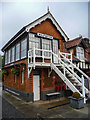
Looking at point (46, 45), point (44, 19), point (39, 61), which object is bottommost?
point (39, 61)

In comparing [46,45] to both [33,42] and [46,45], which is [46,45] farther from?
[33,42]

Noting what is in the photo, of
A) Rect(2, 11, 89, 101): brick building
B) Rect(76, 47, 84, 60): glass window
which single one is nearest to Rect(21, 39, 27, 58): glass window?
Rect(2, 11, 89, 101): brick building

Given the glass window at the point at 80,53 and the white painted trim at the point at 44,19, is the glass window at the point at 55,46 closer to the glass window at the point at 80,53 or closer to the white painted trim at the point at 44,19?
the white painted trim at the point at 44,19

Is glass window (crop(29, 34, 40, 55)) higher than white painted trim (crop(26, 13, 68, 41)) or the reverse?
the reverse

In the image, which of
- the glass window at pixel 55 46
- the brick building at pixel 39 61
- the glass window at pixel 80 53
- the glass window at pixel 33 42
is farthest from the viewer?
the glass window at pixel 80 53

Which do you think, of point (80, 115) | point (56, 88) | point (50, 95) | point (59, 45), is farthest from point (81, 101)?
point (59, 45)

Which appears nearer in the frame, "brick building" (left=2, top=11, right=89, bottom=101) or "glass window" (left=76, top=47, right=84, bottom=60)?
"brick building" (left=2, top=11, right=89, bottom=101)

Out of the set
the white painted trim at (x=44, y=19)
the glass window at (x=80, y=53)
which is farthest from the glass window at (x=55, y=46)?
the glass window at (x=80, y=53)

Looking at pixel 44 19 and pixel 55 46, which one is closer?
pixel 44 19

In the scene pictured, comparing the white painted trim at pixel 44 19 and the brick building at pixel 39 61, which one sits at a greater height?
the white painted trim at pixel 44 19

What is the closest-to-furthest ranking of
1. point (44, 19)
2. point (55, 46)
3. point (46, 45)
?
point (44, 19) → point (46, 45) → point (55, 46)

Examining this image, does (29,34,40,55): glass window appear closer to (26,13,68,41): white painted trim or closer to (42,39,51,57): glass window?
(42,39,51,57): glass window

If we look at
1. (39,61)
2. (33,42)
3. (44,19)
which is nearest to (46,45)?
(33,42)

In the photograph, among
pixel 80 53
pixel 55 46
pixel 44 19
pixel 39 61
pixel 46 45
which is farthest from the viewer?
pixel 80 53
